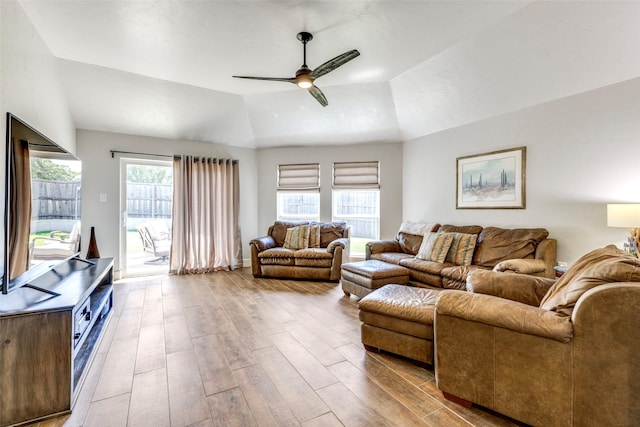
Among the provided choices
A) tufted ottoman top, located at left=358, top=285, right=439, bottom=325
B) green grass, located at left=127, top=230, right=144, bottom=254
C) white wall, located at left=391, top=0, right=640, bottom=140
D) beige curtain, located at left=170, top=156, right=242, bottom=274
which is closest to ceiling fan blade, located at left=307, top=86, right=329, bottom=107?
white wall, located at left=391, top=0, right=640, bottom=140

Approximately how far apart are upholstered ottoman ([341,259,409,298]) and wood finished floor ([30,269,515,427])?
0.33 meters

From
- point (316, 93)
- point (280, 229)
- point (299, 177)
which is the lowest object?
point (280, 229)

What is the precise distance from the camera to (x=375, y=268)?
350 centimetres

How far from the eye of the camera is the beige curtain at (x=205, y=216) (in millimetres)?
4891

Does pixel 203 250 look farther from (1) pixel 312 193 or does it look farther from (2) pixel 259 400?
(2) pixel 259 400

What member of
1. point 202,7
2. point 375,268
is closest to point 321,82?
point 202,7

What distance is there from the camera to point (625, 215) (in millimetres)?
2498

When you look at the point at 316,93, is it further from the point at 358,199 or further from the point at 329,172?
the point at 358,199

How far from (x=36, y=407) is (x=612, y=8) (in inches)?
195

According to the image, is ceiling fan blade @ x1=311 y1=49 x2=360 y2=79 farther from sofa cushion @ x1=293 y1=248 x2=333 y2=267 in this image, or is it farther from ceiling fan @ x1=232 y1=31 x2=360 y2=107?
sofa cushion @ x1=293 y1=248 x2=333 y2=267

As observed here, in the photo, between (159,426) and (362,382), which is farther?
(362,382)

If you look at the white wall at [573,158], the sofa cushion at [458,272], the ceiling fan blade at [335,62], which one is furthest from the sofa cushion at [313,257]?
the ceiling fan blade at [335,62]

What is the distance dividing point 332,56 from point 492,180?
2.72 metres

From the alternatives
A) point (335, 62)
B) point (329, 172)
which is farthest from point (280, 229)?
point (335, 62)
